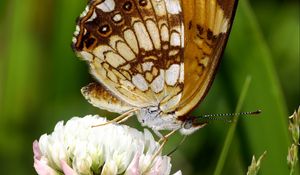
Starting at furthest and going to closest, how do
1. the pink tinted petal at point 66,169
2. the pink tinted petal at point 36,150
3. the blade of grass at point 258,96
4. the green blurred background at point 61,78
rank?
the green blurred background at point 61,78 < the blade of grass at point 258,96 < the pink tinted petal at point 36,150 < the pink tinted petal at point 66,169

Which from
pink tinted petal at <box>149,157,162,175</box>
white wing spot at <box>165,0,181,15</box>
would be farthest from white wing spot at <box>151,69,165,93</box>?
pink tinted petal at <box>149,157,162,175</box>

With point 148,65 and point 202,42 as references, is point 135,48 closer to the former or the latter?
point 148,65

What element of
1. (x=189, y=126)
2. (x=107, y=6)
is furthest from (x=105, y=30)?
(x=189, y=126)

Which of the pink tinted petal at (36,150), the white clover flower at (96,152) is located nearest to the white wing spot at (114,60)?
the white clover flower at (96,152)

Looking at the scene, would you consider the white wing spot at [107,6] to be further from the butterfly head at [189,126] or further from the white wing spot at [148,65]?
the butterfly head at [189,126]


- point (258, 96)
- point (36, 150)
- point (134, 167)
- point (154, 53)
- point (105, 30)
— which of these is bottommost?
point (258, 96)

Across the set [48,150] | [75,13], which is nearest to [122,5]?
[48,150]

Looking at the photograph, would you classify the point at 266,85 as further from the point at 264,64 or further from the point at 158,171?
the point at 158,171
